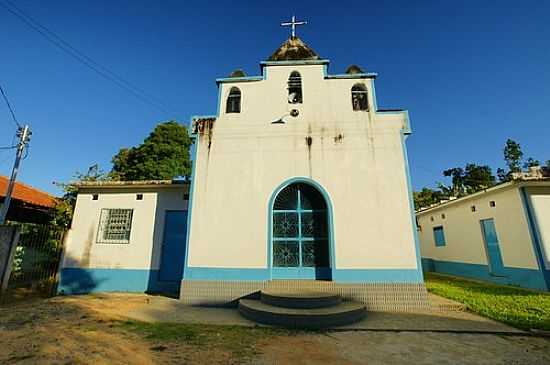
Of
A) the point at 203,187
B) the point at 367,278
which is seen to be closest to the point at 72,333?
the point at 203,187

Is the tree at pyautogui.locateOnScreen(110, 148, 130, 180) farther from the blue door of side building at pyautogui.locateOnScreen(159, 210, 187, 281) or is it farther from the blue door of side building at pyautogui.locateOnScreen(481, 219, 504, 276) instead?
the blue door of side building at pyautogui.locateOnScreen(481, 219, 504, 276)

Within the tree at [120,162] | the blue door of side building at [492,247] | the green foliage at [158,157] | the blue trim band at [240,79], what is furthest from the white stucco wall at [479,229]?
the tree at [120,162]

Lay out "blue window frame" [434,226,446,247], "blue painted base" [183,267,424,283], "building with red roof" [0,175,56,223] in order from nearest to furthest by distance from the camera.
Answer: "blue painted base" [183,267,424,283], "building with red roof" [0,175,56,223], "blue window frame" [434,226,446,247]

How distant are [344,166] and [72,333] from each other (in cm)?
696

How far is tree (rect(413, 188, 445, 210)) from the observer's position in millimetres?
22984

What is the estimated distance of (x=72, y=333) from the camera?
14.0 ft

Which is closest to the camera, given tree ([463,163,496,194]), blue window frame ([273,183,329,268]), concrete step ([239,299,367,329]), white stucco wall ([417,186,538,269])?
concrete step ([239,299,367,329])

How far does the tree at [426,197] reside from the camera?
75.4ft

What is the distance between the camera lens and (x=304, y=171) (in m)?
7.16

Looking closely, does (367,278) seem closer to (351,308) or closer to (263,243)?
(351,308)

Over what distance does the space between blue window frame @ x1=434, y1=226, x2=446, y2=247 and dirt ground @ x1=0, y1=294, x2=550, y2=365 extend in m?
10.0

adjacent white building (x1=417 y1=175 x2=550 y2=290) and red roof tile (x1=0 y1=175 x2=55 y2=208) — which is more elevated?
red roof tile (x1=0 y1=175 x2=55 y2=208)

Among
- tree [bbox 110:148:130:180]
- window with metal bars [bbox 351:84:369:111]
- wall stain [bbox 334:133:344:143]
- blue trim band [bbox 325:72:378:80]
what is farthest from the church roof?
tree [bbox 110:148:130:180]

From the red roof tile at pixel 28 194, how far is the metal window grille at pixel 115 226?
444 centimetres
